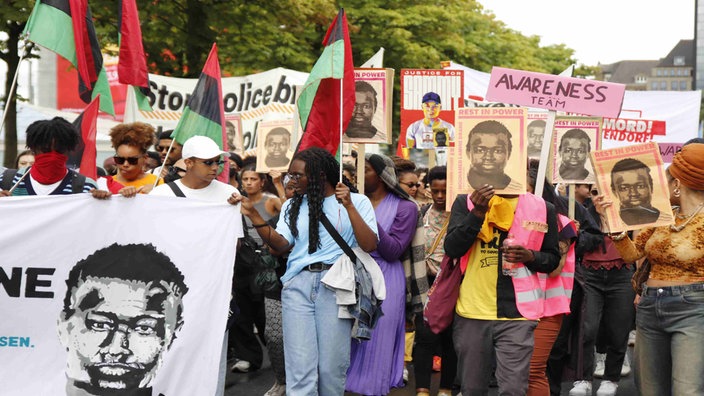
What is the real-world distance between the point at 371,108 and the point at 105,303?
286 centimetres

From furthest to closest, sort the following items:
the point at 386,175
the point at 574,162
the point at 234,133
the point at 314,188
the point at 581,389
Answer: the point at 234,133 → the point at 574,162 → the point at 581,389 → the point at 386,175 → the point at 314,188

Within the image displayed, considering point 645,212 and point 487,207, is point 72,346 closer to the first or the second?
point 487,207

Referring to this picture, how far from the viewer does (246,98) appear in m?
14.6

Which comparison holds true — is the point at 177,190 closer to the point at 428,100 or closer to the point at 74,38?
the point at 74,38

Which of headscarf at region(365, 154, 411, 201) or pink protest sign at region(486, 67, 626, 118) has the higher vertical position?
pink protest sign at region(486, 67, 626, 118)

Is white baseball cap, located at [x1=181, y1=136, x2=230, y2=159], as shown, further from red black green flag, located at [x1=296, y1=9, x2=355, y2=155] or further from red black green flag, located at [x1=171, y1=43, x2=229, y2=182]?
red black green flag, located at [x1=296, y1=9, x2=355, y2=155]

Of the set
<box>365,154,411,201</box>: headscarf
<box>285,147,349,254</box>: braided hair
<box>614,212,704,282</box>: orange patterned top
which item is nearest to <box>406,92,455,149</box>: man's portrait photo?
<box>365,154,411,201</box>: headscarf

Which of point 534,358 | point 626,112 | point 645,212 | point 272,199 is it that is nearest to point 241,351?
point 272,199

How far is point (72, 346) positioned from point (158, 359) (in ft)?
1.54

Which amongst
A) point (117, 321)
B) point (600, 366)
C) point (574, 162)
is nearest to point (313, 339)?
point (117, 321)

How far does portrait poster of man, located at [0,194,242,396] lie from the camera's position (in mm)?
5891

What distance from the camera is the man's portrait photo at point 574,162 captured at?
951 centimetres

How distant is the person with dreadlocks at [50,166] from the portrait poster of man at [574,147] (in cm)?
453

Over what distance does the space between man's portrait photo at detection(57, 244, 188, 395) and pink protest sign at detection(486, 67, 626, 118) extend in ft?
8.05
